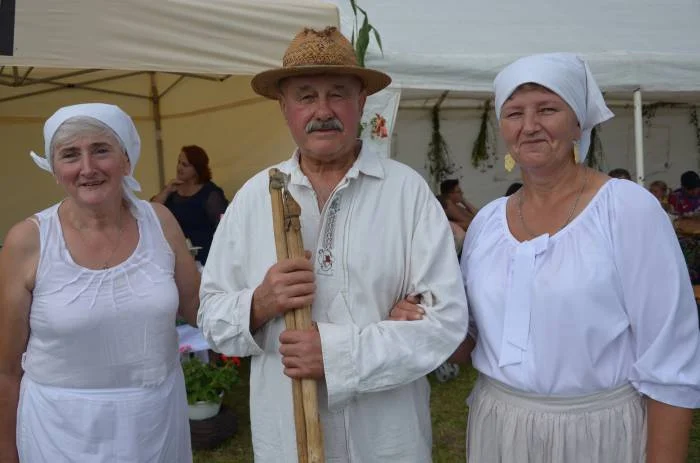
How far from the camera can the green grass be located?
3.82 meters

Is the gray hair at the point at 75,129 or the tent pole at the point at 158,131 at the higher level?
the tent pole at the point at 158,131

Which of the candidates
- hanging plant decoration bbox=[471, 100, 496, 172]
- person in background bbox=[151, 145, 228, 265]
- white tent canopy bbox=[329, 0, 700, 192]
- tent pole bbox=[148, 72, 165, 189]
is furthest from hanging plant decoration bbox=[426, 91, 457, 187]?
person in background bbox=[151, 145, 228, 265]

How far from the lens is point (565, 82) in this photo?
1.67 meters

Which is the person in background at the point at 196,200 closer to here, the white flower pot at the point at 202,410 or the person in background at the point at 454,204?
the white flower pot at the point at 202,410

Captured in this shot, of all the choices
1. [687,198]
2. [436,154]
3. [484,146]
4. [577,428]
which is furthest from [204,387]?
[687,198]

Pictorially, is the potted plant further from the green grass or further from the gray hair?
the gray hair

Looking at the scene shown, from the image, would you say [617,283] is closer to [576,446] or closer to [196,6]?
[576,446]

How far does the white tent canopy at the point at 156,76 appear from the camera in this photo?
3686 millimetres

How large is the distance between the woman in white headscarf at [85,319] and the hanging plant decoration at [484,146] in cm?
757

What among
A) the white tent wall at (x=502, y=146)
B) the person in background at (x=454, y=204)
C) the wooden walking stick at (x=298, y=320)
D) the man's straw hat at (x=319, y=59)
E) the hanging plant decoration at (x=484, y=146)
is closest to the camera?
the wooden walking stick at (x=298, y=320)

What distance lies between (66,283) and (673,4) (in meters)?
8.57

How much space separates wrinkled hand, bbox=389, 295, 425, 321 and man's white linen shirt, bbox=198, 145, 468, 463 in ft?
0.07

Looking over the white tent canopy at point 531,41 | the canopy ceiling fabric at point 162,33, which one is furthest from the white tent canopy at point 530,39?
the canopy ceiling fabric at point 162,33

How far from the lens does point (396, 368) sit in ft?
5.25
